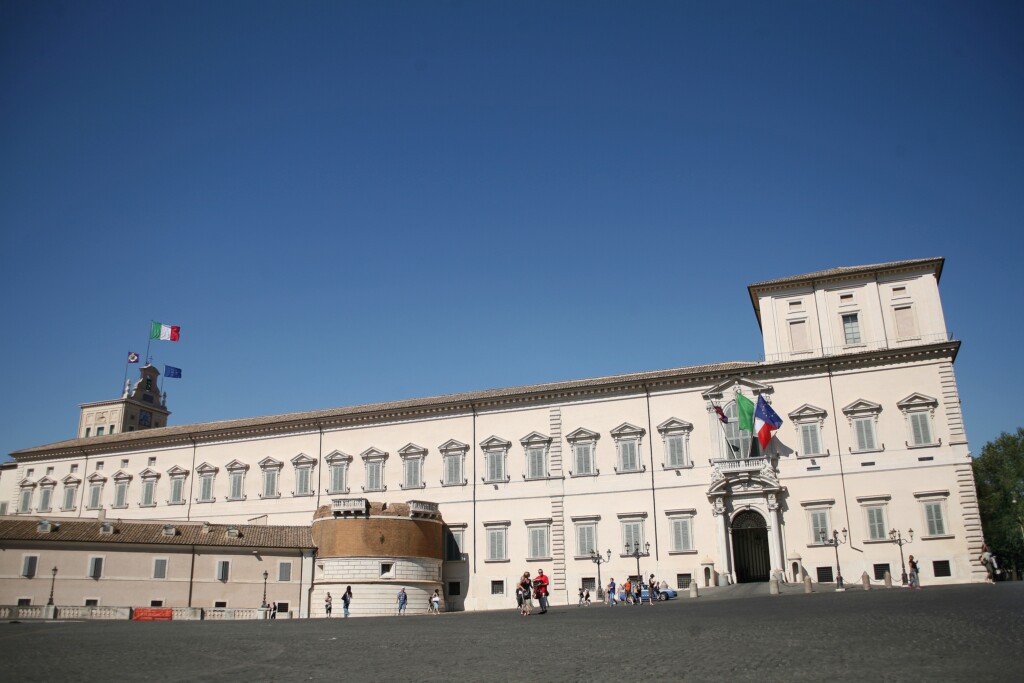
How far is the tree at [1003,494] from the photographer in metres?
61.5

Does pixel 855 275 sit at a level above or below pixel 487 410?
above

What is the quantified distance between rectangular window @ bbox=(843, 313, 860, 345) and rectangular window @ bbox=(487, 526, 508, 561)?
20.9m

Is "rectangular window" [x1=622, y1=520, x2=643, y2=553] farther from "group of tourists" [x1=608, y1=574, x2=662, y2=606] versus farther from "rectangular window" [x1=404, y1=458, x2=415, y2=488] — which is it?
"rectangular window" [x1=404, y1=458, x2=415, y2=488]

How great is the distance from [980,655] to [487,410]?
3895 cm

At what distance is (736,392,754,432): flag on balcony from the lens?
42500 mm

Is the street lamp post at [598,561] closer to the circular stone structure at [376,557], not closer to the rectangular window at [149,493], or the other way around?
the circular stone structure at [376,557]

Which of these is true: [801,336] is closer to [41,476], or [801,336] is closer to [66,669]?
[66,669]

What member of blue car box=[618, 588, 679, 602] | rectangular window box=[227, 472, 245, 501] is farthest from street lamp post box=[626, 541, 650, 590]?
rectangular window box=[227, 472, 245, 501]

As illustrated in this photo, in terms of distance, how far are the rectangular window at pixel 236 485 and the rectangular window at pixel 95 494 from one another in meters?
11.1

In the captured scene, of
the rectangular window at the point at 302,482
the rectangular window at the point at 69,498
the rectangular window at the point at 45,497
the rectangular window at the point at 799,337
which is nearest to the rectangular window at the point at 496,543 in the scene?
the rectangular window at the point at 302,482

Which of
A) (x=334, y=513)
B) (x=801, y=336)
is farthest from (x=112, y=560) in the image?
(x=801, y=336)

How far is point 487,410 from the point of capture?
4969cm

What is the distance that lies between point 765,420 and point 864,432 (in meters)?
4.72

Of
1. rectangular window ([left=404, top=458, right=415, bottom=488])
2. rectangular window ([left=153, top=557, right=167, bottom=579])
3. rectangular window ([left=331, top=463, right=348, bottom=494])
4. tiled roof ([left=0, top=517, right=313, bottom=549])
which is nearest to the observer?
tiled roof ([left=0, top=517, right=313, bottom=549])
